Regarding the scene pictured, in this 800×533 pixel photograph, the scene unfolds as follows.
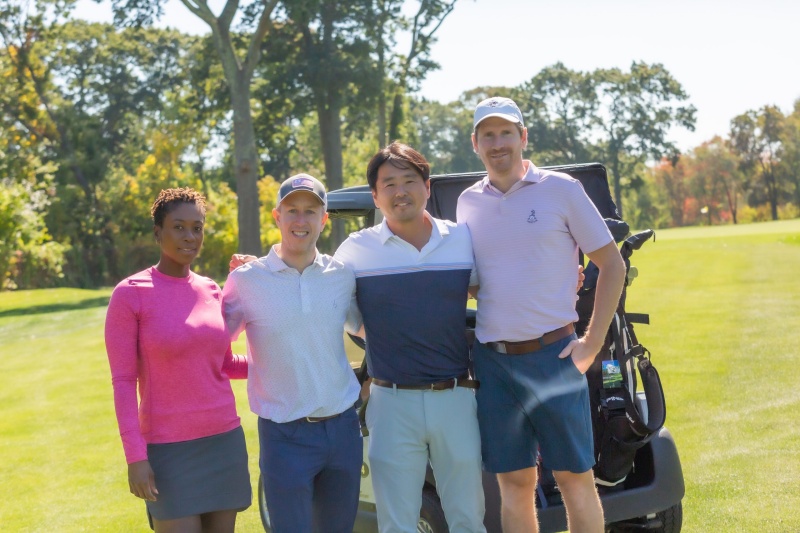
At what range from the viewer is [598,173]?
18.4 feet

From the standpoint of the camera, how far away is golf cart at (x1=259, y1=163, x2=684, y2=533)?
4.83m

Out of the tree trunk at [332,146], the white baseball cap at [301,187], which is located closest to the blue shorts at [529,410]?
the white baseball cap at [301,187]

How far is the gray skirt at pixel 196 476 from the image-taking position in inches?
154

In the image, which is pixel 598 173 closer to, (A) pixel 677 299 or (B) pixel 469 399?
(B) pixel 469 399

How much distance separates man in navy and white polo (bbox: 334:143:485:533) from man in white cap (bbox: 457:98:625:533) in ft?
0.34

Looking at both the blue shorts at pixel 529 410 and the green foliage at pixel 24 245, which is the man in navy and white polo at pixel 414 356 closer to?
the blue shorts at pixel 529 410

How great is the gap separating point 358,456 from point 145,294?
1.01m

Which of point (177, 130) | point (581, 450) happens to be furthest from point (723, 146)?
point (581, 450)

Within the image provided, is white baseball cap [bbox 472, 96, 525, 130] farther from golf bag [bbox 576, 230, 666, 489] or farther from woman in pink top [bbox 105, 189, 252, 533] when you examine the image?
woman in pink top [bbox 105, 189, 252, 533]

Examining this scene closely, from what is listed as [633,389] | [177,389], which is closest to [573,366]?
[633,389]

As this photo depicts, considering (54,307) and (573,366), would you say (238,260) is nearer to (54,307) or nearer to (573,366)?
(573,366)

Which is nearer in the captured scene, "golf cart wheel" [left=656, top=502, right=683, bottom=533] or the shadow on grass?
"golf cart wheel" [left=656, top=502, right=683, bottom=533]

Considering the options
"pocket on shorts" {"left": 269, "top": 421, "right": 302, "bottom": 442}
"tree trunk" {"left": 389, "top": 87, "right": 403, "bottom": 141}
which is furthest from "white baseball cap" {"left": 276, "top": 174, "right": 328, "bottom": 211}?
"tree trunk" {"left": 389, "top": 87, "right": 403, "bottom": 141}

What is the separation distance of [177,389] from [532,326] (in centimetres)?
140
